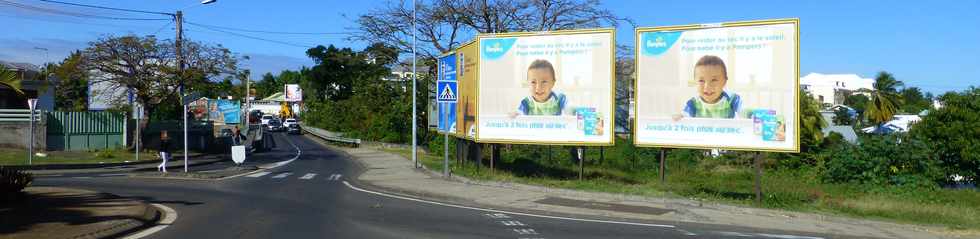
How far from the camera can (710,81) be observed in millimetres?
18375

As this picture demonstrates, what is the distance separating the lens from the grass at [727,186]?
15836 mm

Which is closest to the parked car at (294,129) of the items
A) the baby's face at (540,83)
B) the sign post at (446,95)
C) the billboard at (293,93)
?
the billboard at (293,93)

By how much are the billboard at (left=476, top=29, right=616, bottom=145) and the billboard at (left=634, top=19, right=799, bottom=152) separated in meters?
1.41

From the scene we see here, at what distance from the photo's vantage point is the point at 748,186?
22.3m

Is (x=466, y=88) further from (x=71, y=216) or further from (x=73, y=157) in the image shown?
(x=73, y=157)

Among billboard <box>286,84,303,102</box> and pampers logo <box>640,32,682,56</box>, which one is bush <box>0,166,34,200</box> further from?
billboard <box>286,84,303,102</box>

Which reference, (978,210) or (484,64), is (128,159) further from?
(978,210)

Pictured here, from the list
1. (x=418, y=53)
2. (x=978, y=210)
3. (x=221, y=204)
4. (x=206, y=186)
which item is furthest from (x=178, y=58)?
(x=978, y=210)

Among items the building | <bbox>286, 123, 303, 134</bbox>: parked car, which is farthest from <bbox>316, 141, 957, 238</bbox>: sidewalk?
the building

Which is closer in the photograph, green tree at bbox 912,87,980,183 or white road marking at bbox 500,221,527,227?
white road marking at bbox 500,221,527,227

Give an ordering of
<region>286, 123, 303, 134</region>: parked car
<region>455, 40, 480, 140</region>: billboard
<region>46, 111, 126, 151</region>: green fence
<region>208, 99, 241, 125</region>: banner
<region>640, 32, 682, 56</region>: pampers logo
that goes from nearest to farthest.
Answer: <region>640, 32, 682, 56</region>: pampers logo, <region>455, 40, 480, 140</region>: billboard, <region>46, 111, 126, 151</region>: green fence, <region>208, 99, 241, 125</region>: banner, <region>286, 123, 303, 134</region>: parked car

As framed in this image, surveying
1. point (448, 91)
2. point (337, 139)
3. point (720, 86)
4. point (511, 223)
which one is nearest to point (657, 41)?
point (720, 86)

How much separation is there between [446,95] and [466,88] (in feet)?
7.26

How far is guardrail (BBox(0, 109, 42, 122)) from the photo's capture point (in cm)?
3303
